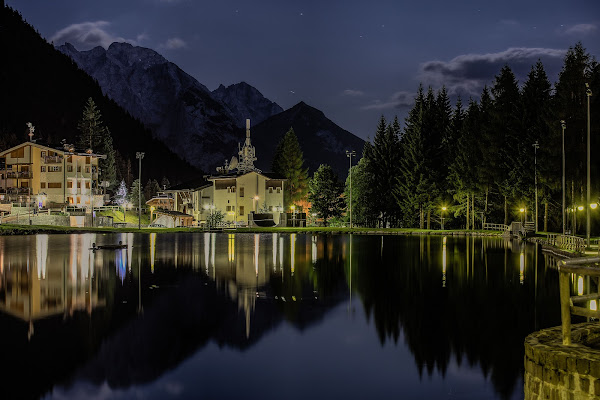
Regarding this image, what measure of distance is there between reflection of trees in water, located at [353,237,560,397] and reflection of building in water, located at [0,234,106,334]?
11.7 meters

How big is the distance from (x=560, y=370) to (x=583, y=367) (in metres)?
0.45

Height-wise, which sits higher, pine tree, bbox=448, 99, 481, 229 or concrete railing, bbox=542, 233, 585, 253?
pine tree, bbox=448, 99, 481, 229

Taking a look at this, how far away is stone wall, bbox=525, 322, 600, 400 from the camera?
1034 cm

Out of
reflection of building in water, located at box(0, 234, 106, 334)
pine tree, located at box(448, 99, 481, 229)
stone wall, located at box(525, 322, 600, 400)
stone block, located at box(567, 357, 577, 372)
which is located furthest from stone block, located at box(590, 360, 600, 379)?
pine tree, located at box(448, 99, 481, 229)

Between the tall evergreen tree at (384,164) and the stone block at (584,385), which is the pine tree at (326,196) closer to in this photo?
the tall evergreen tree at (384,164)

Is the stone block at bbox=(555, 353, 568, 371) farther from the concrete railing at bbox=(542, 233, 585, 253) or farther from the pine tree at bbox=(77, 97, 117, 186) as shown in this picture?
the pine tree at bbox=(77, 97, 117, 186)

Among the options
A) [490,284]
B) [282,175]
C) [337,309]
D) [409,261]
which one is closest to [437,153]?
[282,175]

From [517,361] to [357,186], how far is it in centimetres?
9724

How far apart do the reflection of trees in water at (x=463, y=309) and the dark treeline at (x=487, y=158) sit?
28166 millimetres

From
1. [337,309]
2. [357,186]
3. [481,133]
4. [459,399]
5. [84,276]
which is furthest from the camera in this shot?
[357,186]

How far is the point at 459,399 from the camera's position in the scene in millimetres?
14312

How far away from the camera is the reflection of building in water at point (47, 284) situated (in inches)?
945

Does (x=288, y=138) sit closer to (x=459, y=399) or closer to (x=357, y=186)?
(x=357, y=186)

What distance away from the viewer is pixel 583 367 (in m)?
10.4
